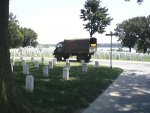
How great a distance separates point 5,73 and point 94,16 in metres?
67.9

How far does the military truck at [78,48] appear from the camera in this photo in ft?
122

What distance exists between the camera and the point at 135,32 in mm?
100625

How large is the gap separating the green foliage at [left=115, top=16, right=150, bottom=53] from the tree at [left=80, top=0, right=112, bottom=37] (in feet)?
59.1

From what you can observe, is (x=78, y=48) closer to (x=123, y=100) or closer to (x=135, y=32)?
(x=123, y=100)

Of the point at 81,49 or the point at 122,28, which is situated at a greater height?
the point at 122,28

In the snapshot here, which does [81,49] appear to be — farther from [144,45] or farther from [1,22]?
[144,45]

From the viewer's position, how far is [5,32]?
8.54m

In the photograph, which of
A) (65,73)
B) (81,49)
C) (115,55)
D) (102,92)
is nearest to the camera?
(102,92)

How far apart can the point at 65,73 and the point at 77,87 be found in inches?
113

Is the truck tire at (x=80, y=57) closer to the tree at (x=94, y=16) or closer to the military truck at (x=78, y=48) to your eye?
the military truck at (x=78, y=48)

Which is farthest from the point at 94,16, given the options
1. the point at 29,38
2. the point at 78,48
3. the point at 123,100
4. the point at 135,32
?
the point at 123,100

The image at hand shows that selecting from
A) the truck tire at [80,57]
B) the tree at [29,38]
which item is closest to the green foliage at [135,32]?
the tree at [29,38]

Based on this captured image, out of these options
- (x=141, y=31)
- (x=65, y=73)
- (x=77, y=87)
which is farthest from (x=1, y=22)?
(x=141, y=31)

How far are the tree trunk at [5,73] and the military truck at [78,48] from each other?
2847 cm
